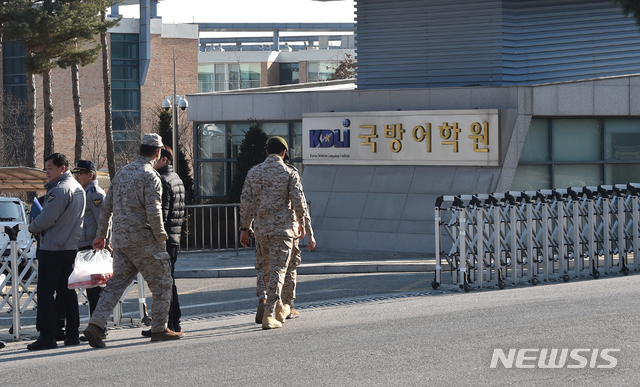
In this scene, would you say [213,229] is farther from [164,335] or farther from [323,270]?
[164,335]

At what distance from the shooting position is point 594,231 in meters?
13.7

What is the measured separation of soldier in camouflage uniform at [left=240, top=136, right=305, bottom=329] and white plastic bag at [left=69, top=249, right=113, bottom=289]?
1.43 metres

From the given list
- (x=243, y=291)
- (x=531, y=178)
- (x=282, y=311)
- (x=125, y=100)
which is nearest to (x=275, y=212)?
(x=282, y=311)

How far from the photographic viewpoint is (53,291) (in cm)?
856

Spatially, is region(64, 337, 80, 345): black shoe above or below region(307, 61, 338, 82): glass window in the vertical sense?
below

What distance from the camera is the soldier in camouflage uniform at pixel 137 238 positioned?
8062 mm

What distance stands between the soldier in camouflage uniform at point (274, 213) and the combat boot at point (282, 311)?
0.15 ft

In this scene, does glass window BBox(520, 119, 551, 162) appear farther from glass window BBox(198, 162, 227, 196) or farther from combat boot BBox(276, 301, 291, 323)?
combat boot BBox(276, 301, 291, 323)

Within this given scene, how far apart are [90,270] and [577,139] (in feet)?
45.4

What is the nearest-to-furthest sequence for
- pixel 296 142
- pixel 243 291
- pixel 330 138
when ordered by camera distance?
pixel 243 291 → pixel 330 138 → pixel 296 142

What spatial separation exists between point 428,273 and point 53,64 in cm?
2212

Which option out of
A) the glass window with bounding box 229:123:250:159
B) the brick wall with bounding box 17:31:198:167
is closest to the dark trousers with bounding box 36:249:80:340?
the glass window with bounding box 229:123:250:159

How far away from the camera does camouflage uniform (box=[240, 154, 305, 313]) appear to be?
8.97 metres

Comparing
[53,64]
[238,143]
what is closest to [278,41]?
[53,64]
